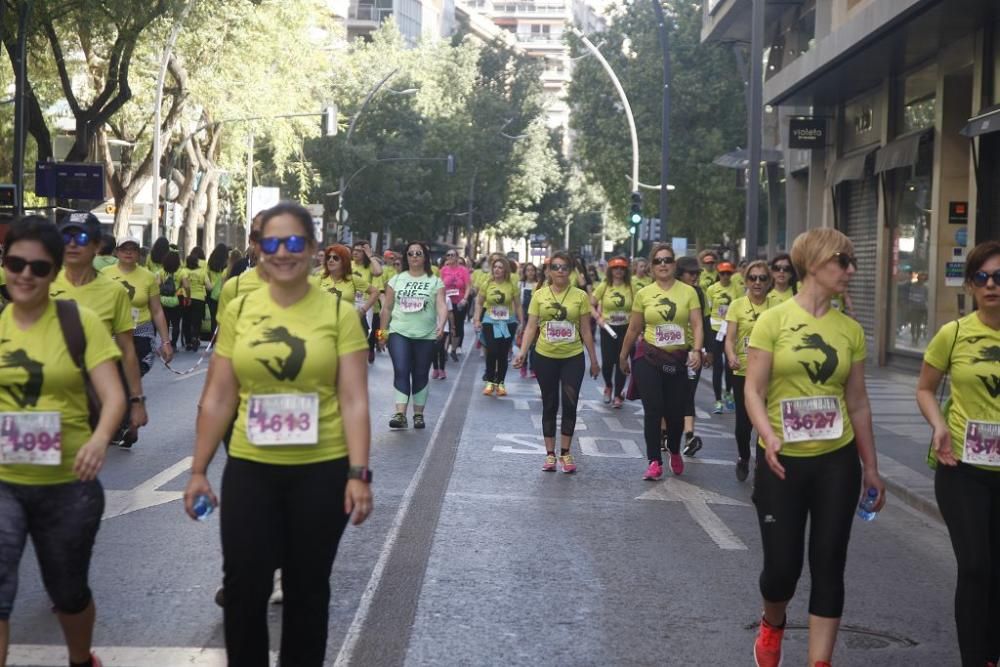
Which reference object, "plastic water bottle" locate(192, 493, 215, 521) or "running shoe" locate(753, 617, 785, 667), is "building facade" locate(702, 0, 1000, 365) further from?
"plastic water bottle" locate(192, 493, 215, 521)

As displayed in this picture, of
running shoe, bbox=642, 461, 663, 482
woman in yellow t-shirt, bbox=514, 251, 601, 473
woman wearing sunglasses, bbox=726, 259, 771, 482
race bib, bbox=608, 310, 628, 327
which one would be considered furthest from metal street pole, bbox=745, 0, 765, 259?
running shoe, bbox=642, 461, 663, 482

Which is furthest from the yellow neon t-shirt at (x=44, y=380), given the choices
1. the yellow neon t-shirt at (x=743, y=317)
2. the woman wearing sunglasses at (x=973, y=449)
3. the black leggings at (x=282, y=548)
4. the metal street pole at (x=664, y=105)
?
the metal street pole at (x=664, y=105)

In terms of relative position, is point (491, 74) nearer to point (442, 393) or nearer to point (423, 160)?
point (423, 160)

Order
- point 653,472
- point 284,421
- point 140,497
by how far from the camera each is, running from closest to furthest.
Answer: point 284,421 < point 140,497 < point 653,472

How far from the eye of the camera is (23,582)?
734 centimetres

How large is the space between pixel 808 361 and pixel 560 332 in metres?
6.48

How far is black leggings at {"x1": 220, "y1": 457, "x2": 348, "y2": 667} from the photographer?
4.69m

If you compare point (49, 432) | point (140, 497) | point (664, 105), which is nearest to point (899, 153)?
point (664, 105)

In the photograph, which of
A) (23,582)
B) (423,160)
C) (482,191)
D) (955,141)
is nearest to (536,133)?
(482,191)

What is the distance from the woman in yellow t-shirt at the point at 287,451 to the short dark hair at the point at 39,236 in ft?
2.41

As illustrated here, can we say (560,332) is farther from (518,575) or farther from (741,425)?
(518,575)

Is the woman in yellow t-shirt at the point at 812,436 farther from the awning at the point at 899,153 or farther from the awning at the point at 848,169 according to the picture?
the awning at the point at 848,169

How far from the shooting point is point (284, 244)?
4922 millimetres

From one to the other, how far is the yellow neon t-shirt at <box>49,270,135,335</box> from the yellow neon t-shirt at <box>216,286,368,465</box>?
299cm
